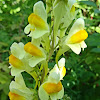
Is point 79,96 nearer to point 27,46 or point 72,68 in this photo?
point 72,68

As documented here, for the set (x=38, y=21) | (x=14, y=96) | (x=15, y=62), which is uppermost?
(x=38, y=21)

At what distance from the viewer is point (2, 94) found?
2375 mm

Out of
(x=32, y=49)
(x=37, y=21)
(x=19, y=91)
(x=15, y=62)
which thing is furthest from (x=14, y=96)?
(x=37, y=21)

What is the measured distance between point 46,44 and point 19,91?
1.26 feet

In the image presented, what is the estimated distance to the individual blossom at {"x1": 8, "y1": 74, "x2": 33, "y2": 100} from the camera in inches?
52.2

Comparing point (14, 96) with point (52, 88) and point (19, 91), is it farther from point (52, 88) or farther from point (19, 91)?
Answer: point (52, 88)

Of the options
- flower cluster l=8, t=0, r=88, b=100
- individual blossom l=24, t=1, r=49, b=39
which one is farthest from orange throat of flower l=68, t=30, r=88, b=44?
individual blossom l=24, t=1, r=49, b=39

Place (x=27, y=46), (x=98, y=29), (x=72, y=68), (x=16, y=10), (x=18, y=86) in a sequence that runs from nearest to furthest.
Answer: (x=27, y=46) → (x=18, y=86) → (x=72, y=68) → (x=98, y=29) → (x=16, y=10)

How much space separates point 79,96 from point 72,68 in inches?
13.9

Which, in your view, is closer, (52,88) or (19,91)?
(52,88)

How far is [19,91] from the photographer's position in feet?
4.43

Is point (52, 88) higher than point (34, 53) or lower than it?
lower

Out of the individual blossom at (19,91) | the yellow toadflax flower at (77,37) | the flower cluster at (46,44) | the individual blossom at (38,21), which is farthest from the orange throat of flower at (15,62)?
the yellow toadflax flower at (77,37)

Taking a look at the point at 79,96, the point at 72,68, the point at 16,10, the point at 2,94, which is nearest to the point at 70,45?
the point at 72,68
